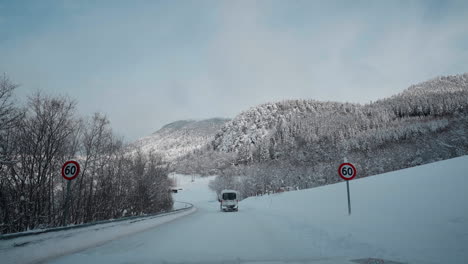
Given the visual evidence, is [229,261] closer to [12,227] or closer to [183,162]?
[12,227]

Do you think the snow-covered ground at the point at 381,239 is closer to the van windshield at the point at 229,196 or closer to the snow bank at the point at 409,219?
the snow bank at the point at 409,219

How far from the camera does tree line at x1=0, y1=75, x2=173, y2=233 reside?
12484 millimetres

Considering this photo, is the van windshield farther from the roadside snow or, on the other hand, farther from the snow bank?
the roadside snow

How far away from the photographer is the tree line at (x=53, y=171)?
492 inches

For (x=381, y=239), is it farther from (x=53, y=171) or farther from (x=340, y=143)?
(x=340, y=143)

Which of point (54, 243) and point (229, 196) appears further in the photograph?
point (229, 196)

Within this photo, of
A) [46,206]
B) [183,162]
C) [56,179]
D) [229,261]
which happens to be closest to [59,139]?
[56,179]

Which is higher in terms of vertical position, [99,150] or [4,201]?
[99,150]

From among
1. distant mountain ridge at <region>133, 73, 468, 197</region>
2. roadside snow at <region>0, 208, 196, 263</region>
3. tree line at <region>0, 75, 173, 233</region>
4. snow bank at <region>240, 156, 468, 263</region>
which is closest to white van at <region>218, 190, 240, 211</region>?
tree line at <region>0, 75, 173, 233</region>

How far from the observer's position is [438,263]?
4.27m

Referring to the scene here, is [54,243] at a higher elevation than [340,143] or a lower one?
lower

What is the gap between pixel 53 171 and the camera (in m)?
15.6

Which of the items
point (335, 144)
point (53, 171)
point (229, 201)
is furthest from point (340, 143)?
point (53, 171)

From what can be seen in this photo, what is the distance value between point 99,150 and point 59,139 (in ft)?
21.7
